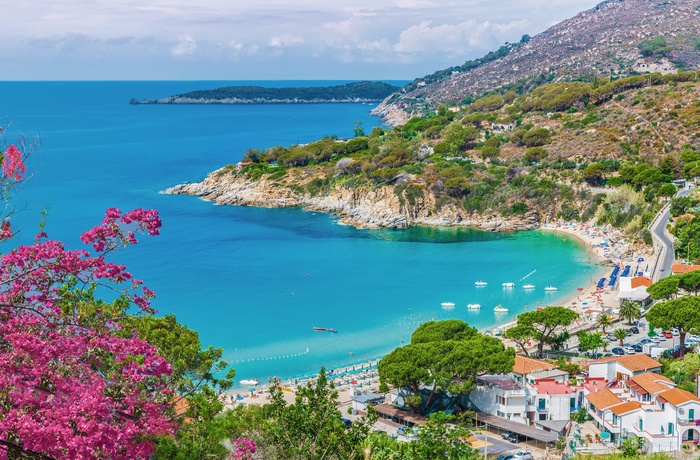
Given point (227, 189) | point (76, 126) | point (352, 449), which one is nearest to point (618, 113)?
point (227, 189)

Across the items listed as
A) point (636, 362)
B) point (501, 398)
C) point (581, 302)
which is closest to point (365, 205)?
point (581, 302)

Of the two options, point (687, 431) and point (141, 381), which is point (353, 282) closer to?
point (687, 431)

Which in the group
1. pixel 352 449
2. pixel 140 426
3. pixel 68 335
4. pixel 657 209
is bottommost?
pixel 657 209

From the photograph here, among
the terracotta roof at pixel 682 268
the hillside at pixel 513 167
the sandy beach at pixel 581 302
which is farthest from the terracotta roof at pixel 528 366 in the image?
the hillside at pixel 513 167

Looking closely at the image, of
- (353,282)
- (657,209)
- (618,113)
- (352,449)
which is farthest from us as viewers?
(618,113)

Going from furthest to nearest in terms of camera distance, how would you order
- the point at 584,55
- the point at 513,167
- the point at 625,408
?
the point at 584,55
the point at 513,167
the point at 625,408

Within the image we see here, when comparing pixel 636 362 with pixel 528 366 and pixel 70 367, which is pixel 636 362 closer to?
pixel 528 366

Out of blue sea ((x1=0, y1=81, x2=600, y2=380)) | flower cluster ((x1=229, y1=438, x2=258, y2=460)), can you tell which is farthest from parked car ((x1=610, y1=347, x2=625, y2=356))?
flower cluster ((x1=229, y1=438, x2=258, y2=460))
